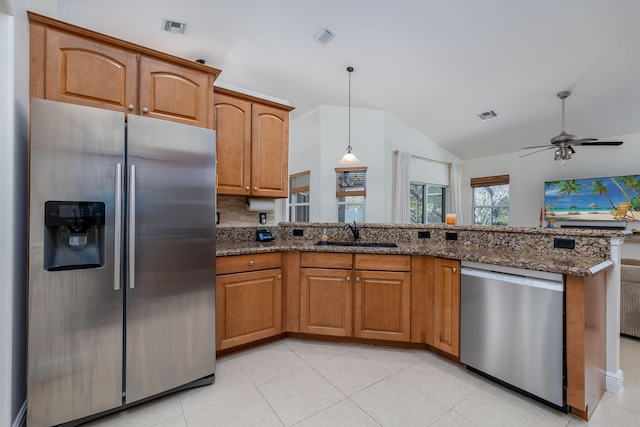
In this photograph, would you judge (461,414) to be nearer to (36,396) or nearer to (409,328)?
(409,328)

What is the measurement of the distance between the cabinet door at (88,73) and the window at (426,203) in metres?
4.89

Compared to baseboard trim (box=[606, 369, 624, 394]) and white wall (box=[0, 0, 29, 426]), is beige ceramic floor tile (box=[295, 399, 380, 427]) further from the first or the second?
baseboard trim (box=[606, 369, 624, 394])

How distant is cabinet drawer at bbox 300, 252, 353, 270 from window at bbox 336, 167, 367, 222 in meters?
2.67

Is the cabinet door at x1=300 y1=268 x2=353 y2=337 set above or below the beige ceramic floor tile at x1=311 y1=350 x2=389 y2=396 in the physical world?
above

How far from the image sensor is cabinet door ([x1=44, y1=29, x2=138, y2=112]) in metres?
1.57

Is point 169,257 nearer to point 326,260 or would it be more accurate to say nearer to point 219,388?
point 219,388

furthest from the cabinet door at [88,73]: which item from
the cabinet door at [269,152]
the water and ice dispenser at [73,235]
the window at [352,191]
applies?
the window at [352,191]

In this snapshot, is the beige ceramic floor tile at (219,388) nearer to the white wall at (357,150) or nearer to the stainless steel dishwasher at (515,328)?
the stainless steel dishwasher at (515,328)

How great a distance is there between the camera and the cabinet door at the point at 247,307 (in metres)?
2.15

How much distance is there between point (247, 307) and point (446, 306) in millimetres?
1545

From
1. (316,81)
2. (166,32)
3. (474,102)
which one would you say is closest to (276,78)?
(316,81)

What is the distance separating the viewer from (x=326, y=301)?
7.96 feet

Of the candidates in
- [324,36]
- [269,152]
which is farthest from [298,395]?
[324,36]

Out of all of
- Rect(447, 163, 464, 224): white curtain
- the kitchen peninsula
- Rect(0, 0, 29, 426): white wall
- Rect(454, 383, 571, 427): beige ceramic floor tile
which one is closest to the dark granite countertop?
the kitchen peninsula
